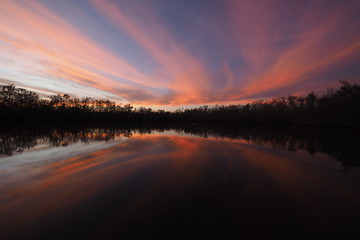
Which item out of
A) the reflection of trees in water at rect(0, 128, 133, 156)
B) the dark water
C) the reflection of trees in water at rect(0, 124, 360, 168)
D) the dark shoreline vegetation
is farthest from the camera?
the dark shoreline vegetation

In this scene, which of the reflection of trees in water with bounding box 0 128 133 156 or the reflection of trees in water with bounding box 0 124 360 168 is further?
the reflection of trees in water with bounding box 0 128 133 156

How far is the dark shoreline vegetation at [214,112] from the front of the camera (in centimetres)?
3132

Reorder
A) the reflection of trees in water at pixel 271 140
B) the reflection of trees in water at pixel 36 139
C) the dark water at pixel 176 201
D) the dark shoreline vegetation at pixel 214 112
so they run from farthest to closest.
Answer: the dark shoreline vegetation at pixel 214 112, the reflection of trees in water at pixel 36 139, the reflection of trees in water at pixel 271 140, the dark water at pixel 176 201

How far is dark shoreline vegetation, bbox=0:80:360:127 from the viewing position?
103 feet

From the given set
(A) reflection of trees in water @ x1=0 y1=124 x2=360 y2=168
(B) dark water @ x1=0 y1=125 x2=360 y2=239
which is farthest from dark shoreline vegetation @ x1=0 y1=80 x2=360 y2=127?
(B) dark water @ x1=0 y1=125 x2=360 y2=239

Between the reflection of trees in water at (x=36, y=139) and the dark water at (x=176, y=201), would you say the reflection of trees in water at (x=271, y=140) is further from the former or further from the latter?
the dark water at (x=176, y=201)

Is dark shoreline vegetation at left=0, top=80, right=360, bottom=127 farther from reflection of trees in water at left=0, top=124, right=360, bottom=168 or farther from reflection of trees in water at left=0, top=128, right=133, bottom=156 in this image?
reflection of trees in water at left=0, top=128, right=133, bottom=156

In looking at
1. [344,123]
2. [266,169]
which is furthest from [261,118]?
[266,169]

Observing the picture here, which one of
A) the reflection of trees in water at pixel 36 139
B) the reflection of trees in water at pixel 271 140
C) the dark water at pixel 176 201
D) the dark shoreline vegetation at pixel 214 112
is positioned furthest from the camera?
the dark shoreline vegetation at pixel 214 112

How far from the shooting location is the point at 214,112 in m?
84.5

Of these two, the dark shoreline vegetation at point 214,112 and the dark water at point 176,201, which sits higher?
the dark shoreline vegetation at point 214,112

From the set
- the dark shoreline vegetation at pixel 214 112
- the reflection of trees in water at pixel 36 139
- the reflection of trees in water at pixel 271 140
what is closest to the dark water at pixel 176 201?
the reflection of trees in water at pixel 271 140

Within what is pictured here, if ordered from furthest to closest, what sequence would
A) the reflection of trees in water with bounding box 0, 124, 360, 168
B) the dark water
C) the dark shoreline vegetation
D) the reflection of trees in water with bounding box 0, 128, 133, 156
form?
1. the dark shoreline vegetation
2. the reflection of trees in water with bounding box 0, 128, 133, 156
3. the reflection of trees in water with bounding box 0, 124, 360, 168
4. the dark water

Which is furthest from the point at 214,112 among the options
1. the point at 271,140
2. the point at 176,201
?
the point at 176,201
